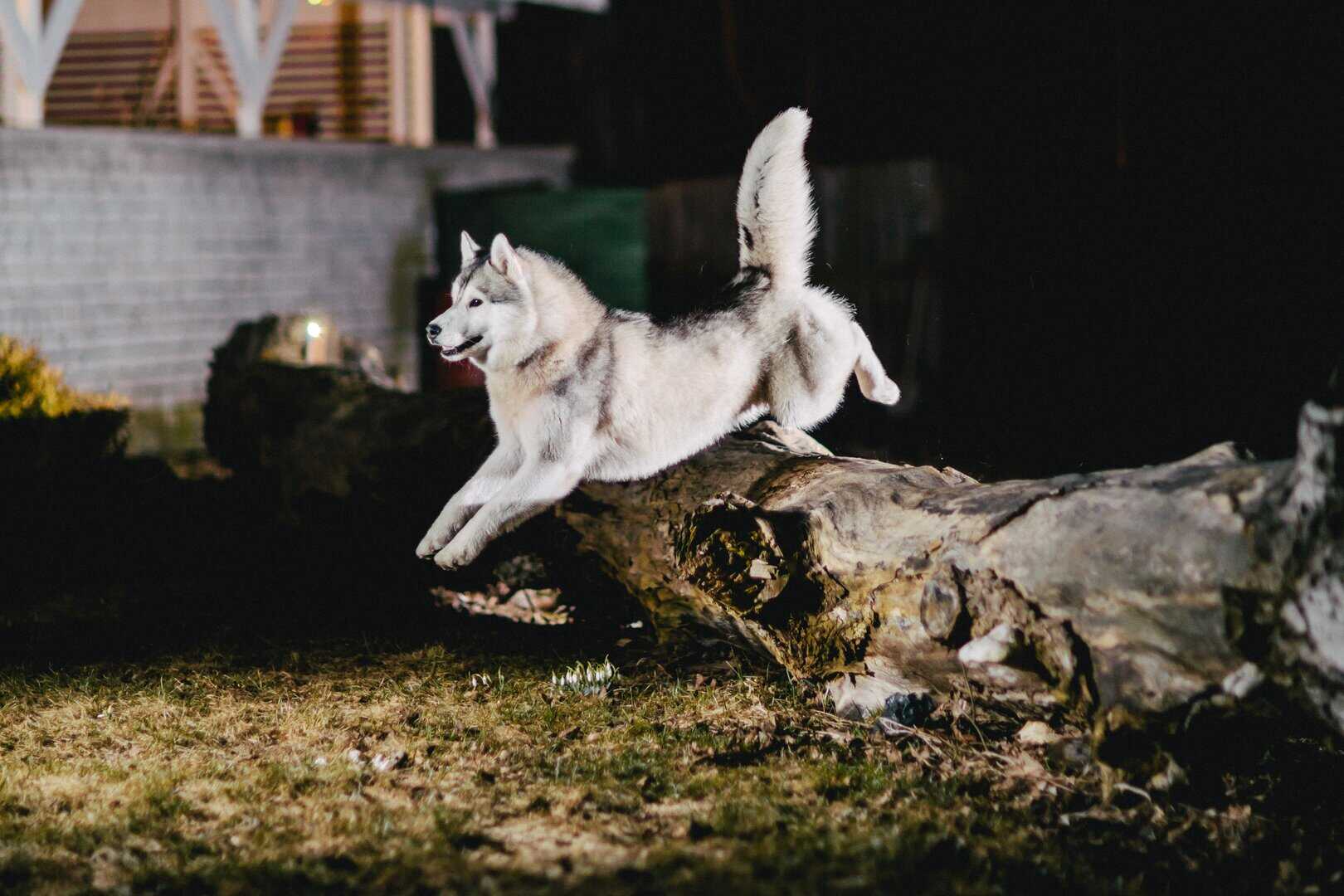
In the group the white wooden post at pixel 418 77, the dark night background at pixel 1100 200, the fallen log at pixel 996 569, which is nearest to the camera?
the fallen log at pixel 996 569

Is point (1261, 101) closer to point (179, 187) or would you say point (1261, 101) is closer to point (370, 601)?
point (370, 601)

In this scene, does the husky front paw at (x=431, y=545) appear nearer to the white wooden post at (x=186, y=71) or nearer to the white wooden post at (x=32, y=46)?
the white wooden post at (x=32, y=46)

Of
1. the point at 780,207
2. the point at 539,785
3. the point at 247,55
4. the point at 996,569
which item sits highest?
the point at 247,55

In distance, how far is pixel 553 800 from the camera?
3.79 m

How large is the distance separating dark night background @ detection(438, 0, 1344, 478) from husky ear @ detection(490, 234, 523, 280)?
7.40 feet

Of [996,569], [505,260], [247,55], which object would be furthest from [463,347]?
[247,55]

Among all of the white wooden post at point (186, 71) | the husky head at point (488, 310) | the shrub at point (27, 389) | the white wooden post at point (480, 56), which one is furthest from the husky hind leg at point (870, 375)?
the white wooden post at point (186, 71)

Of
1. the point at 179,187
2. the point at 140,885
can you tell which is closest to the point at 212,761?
the point at 140,885

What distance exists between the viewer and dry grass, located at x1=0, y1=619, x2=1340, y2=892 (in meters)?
3.24

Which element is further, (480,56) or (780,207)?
(480,56)

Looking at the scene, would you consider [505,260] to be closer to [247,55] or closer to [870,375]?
[870,375]

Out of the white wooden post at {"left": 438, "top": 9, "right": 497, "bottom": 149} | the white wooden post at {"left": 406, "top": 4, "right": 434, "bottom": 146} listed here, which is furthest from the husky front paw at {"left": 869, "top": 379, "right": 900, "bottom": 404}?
the white wooden post at {"left": 406, "top": 4, "right": 434, "bottom": 146}

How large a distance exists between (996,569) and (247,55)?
10.1 m

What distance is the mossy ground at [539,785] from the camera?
3.25 meters
